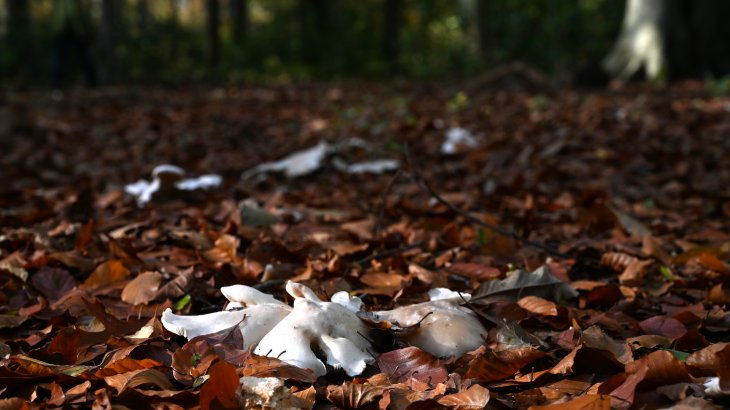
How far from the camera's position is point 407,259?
2.53 meters

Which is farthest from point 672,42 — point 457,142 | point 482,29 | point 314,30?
point 314,30

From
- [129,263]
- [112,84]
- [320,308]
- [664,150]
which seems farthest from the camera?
[112,84]

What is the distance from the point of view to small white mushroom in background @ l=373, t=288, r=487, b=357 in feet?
5.71

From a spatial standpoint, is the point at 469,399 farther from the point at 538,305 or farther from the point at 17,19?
the point at 17,19

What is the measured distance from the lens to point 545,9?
17031 millimetres

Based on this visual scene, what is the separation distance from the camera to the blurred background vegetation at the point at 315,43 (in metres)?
14.6

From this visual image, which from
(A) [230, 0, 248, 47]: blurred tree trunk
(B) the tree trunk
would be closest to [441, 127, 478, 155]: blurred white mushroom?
(B) the tree trunk

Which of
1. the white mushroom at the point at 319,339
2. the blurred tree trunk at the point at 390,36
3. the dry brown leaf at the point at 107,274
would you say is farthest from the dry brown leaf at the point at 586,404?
the blurred tree trunk at the point at 390,36

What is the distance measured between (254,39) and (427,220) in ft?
52.7

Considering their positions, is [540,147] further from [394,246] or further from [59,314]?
[59,314]

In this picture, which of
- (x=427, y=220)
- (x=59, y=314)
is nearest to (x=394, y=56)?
(x=427, y=220)

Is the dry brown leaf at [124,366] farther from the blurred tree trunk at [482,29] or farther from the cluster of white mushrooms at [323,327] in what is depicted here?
the blurred tree trunk at [482,29]

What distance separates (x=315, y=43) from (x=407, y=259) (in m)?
16.1

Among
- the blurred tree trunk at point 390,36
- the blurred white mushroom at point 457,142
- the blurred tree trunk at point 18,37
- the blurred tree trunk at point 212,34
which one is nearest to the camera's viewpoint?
the blurred white mushroom at point 457,142
